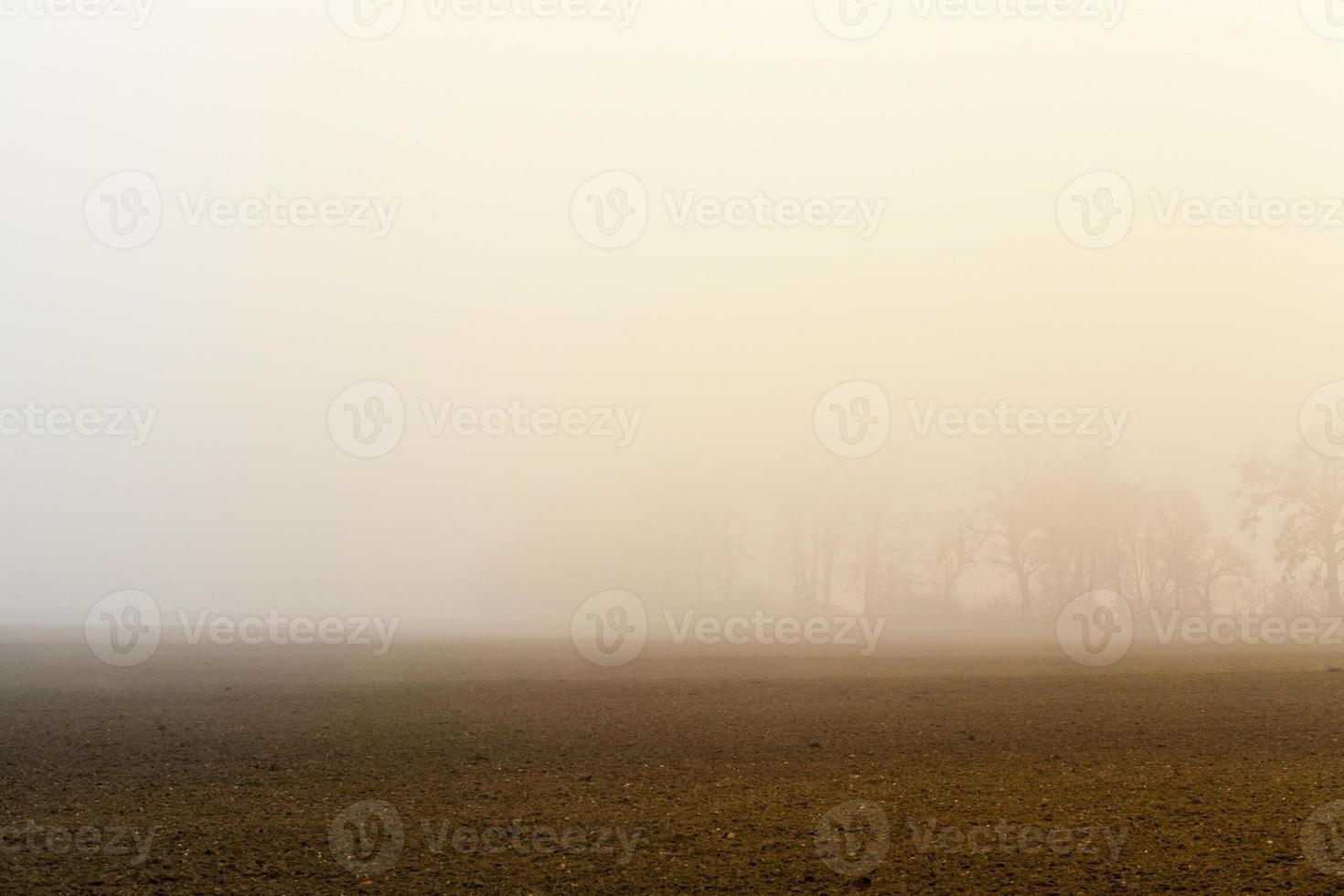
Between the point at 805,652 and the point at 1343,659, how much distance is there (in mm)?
18466

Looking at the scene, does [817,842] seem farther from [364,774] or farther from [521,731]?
[521,731]

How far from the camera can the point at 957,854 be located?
11328 mm

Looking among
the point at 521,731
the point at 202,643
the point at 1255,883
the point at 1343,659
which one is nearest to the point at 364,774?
the point at 521,731
